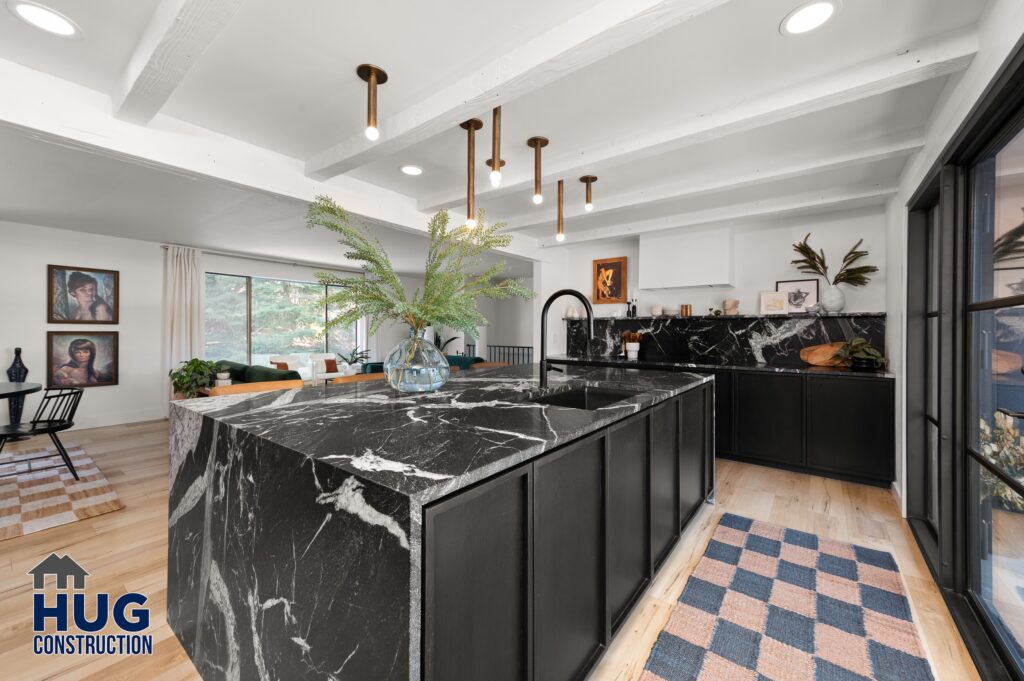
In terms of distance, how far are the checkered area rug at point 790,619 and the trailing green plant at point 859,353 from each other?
70.2 inches

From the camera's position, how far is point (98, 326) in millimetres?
5594

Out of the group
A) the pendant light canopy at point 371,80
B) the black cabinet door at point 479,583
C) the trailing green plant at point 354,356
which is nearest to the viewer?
the black cabinet door at point 479,583

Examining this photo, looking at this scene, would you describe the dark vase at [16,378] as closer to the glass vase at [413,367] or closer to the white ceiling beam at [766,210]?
the glass vase at [413,367]

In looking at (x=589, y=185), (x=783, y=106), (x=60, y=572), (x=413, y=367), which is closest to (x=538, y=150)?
(x=589, y=185)

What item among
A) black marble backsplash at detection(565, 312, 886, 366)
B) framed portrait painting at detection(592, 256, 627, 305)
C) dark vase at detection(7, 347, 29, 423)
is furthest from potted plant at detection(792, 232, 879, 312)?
dark vase at detection(7, 347, 29, 423)

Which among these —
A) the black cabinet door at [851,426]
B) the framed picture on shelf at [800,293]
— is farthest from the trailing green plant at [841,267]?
the black cabinet door at [851,426]

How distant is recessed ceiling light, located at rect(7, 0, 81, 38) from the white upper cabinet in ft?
14.8

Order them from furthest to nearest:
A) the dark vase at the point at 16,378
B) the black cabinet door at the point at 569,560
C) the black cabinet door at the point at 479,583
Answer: the dark vase at the point at 16,378
the black cabinet door at the point at 569,560
the black cabinet door at the point at 479,583

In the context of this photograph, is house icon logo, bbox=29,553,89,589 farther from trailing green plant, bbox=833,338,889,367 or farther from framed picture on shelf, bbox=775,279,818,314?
framed picture on shelf, bbox=775,279,818,314

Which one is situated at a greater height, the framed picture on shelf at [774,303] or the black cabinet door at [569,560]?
the framed picture on shelf at [774,303]

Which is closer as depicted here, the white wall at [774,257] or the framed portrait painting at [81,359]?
the white wall at [774,257]

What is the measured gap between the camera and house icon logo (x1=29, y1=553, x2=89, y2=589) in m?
2.04

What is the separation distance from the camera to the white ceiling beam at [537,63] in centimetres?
147

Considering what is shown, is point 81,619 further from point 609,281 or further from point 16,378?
point 609,281
